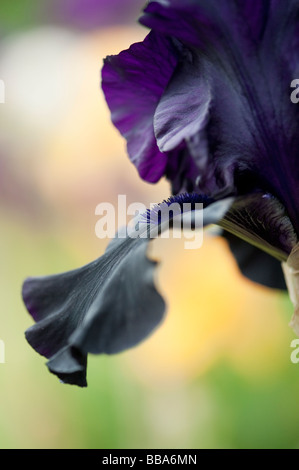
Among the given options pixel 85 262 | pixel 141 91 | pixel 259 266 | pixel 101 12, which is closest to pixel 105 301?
pixel 141 91

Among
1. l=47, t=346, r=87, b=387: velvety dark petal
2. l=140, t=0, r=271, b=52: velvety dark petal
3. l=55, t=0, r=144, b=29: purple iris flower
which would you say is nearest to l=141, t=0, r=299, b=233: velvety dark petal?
l=140, t=0, r=271, b=52: velvety dark petal

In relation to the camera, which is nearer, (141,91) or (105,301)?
(105,301)

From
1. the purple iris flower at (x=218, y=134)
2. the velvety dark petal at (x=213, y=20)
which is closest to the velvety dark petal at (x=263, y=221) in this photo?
the purple iris flower at (x=218, y=134)

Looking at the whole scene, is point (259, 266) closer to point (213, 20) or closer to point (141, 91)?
point (141, 91)

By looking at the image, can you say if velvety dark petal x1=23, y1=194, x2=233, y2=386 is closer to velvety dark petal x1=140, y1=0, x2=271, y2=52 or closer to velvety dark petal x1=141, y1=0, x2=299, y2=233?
velvety dark petal x1=141, y1=0, x2=299, y2=233

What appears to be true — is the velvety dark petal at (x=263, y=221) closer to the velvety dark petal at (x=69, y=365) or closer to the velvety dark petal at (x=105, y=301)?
the velvety dark petal at (x=105, y=301)

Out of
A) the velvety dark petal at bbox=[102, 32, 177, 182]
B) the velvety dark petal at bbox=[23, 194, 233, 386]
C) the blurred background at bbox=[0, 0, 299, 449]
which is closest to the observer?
the velvety dark petal at bbox=[23, 194, 233, 386]
